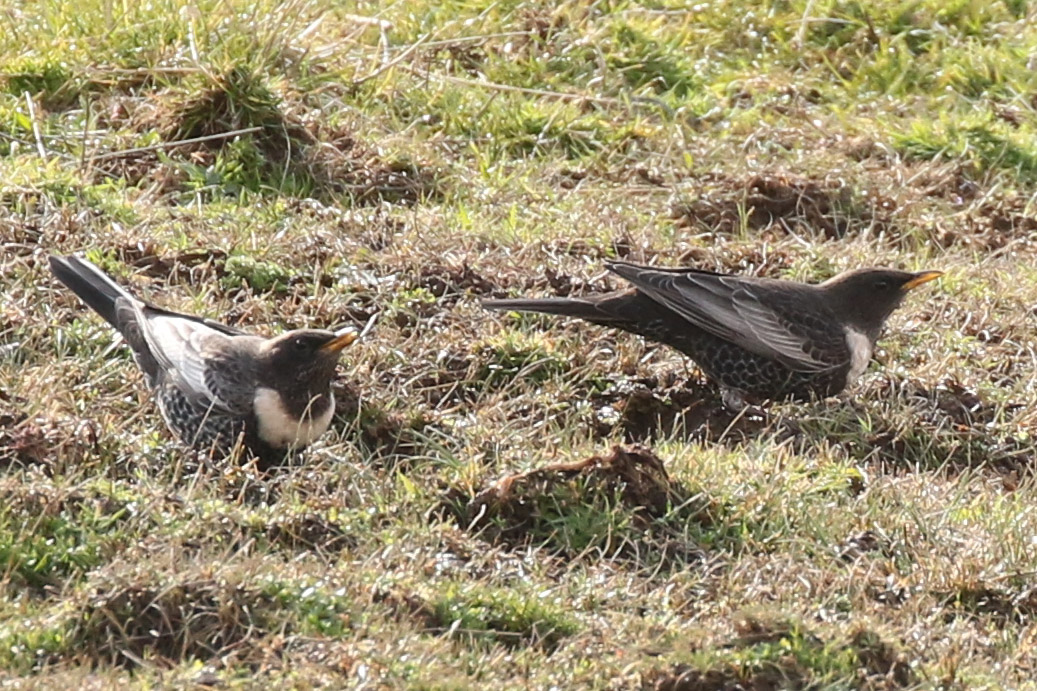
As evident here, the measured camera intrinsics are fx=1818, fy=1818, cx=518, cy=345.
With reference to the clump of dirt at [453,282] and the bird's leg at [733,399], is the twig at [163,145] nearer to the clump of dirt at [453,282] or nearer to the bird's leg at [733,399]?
the clump of dirt at [453,282]

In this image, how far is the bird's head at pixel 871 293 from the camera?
272 inches

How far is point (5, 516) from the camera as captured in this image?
502 centimetres

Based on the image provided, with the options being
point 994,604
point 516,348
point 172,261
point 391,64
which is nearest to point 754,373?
point 516,348

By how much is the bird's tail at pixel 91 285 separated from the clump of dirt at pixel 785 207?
291cm

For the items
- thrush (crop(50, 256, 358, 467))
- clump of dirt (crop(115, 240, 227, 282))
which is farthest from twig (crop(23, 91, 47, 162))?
thrush (crop(50, 256, 358, 467))

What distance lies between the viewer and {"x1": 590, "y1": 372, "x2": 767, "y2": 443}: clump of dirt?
640 cm

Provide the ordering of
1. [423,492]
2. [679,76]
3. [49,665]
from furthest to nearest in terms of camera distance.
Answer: [679,76], [423,492], [49,665]

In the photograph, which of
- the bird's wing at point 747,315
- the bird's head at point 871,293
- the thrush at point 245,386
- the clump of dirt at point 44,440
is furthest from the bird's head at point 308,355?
the bird's head at point 871,293

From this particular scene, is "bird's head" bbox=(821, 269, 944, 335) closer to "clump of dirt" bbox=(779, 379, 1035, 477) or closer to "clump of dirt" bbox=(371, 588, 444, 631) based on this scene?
"clump of dirt" bbox=(779, 379, 1035, 477)

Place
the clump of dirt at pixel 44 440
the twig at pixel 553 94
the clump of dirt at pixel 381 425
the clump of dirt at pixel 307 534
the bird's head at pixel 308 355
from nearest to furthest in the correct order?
the clump of dirt at pixel 307 534
the clump of dirt at pixel 44 440
the bird's head at pixel 308 355
the clump of dirt at pixel 381 425
the twig at pixel 553 94

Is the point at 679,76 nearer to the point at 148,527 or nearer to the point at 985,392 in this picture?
the point at 985,392

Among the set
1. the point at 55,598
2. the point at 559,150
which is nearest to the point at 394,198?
the point at 559,150

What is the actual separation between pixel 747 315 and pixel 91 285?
240 cm

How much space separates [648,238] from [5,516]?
3.61 m
